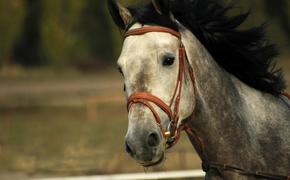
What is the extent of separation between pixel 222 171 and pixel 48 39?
2010 cm

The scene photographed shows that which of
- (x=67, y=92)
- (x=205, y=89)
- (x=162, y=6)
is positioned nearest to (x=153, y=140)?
(x=205, y=89)

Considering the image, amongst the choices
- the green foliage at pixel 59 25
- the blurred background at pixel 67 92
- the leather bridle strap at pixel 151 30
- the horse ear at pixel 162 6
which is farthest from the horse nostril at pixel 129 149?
the green foliage at pixel 59 25

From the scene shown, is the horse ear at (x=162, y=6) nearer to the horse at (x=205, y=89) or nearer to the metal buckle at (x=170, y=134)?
the horse at (x=205, y=89)

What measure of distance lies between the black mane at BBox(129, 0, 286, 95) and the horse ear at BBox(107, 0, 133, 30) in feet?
0.14

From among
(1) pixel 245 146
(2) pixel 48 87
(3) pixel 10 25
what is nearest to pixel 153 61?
(1) pixel 245 146

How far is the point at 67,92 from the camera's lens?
64.1 ft

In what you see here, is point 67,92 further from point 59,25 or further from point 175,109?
point 175,109

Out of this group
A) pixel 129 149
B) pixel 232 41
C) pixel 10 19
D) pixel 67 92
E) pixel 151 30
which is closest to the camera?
pixel 129 149

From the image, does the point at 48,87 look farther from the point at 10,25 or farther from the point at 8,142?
the point at 8,142

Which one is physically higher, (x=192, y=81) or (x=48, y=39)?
(x=192, y=81)

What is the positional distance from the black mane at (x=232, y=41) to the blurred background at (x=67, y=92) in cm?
26

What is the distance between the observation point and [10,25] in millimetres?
22484

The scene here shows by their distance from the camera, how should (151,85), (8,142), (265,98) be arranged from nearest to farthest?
(151,85) → (265,98) → (8,142)

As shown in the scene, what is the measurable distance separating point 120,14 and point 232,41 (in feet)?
2.24
